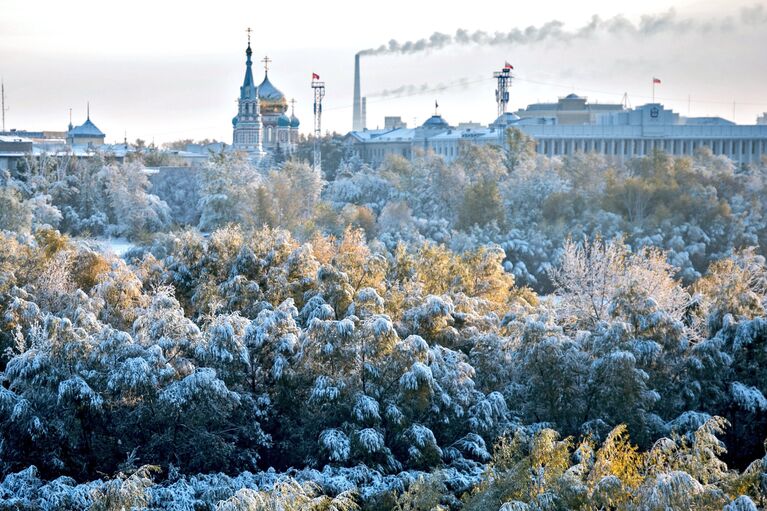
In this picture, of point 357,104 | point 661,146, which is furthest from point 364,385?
point 357,104

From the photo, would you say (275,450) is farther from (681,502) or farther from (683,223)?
(683,223)

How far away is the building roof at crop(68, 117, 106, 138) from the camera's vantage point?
109562 mm

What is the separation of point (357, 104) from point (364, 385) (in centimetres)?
12730

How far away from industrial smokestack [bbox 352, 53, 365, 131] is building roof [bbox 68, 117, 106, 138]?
132 ft

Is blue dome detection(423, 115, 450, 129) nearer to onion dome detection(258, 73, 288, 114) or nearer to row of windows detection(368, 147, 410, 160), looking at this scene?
row of windows detection(368, 147, 410, 160)

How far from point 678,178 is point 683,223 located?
534cm

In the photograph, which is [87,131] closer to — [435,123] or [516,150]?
[435,123]

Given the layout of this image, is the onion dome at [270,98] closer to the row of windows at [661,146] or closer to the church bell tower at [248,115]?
the church bell tower at [248,115]

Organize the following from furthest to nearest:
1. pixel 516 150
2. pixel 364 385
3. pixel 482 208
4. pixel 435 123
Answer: pixel 435 123 → pixel 516 150 → pixel 482 208 → pixel 364 385

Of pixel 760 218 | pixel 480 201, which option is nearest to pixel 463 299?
pixel 480 201

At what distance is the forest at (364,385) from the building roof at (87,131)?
72.6m

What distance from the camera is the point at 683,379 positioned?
26.8 metres

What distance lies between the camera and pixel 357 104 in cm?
15050

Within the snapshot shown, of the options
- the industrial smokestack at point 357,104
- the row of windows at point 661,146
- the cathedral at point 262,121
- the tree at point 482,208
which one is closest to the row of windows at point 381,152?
the cathedral at point 262,121
